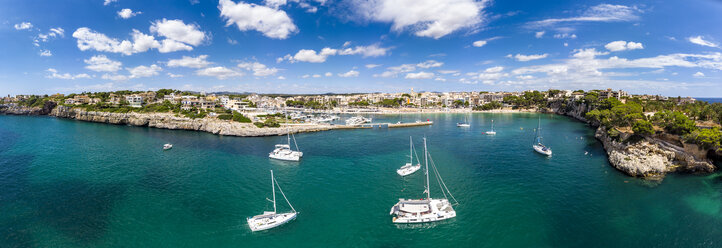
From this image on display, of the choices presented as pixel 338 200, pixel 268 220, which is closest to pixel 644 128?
pixel 338 200

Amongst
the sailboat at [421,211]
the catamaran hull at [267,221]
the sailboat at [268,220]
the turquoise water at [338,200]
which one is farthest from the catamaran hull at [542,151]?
the catamaran hull at [267,221]

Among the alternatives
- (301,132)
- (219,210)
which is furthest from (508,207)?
(301,132)

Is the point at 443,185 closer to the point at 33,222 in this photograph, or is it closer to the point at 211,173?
the point at 211,173

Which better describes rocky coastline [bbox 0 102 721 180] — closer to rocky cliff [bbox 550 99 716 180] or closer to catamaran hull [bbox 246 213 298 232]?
rocky cliff [bbox 550 99 716 180]

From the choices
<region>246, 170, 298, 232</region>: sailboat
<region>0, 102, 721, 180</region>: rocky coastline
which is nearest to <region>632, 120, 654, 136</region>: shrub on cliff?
<region>0, 102, 721, 180</region>: rocky coastline

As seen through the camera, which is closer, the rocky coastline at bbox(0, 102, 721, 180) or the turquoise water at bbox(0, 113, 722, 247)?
the turquoise water at bbox(0, 113, 722, 247)

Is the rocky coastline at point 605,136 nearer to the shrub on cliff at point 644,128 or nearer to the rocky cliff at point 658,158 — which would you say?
the rocky cliff at point 658,158
